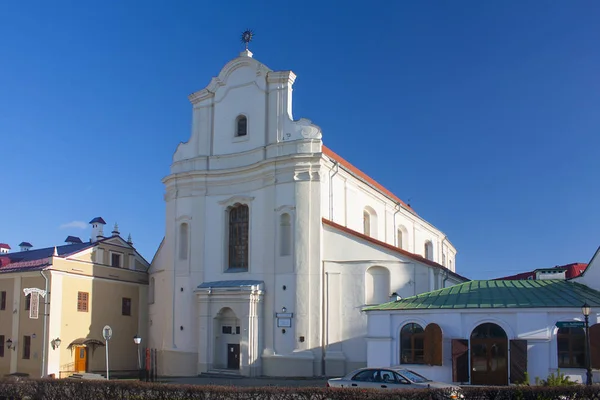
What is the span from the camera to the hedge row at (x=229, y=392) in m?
16.6

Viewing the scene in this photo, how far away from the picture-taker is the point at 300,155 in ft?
112

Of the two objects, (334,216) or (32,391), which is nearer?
(32,391)

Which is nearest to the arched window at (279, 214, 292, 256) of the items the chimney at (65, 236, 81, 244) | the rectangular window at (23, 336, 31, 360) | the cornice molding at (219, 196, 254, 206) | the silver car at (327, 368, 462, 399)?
the cornice molding at (219, 196, 254, 206)

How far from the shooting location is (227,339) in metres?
35.3

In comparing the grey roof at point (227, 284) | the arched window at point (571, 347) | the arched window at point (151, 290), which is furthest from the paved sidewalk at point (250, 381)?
the arched window at point (571, 347)

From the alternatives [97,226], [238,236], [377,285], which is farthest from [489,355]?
[97,226]

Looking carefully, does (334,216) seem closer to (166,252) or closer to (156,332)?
(166,252)

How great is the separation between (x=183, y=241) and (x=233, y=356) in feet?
24.7

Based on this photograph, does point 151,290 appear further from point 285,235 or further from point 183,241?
point 285,235

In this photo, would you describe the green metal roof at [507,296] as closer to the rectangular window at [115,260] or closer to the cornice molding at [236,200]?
the cornice molding at [236,200]

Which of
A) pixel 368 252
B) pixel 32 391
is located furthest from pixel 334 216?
pixel 32 391

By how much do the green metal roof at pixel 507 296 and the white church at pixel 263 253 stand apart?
305cm

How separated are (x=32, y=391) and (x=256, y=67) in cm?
2196

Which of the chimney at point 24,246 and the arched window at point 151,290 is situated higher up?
the chimney at point 24,246
